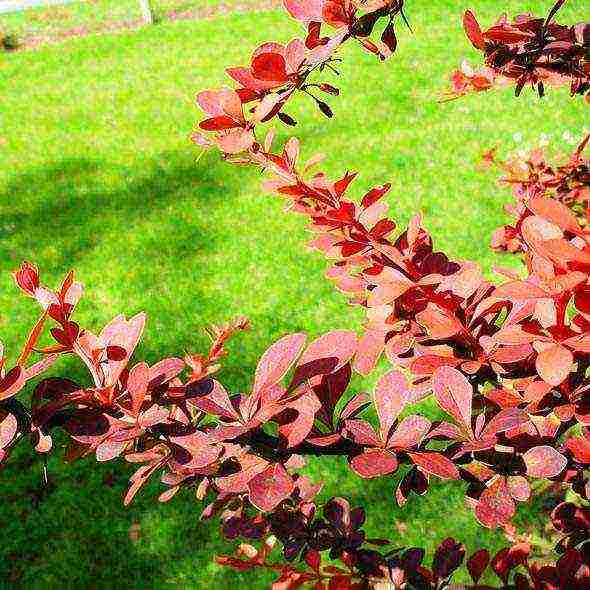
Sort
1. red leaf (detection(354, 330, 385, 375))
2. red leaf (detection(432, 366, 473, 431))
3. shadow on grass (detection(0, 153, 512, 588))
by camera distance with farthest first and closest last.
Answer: shadow on grass (detection(0, 153, 512, 588)), red leaf (detection(354, 330, 385, 375)), red leaf (detection(432, 366, 473, 431))

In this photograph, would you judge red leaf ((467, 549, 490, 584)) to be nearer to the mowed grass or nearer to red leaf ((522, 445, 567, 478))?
red leaf ((522, 445, 567, 478))

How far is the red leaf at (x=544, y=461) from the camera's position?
65cm

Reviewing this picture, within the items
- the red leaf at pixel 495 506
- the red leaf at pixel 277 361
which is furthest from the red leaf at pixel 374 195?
the red leaf at pixel 495 506

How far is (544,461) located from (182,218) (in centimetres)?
335

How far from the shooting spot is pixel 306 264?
341cm

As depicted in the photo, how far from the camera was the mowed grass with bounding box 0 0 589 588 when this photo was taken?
87.4 inches

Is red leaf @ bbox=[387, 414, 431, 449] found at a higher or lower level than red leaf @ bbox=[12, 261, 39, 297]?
lower

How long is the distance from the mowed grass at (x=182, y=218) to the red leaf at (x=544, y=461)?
1.57 m

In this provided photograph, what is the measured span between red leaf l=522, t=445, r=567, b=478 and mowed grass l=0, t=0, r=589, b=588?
1568mm

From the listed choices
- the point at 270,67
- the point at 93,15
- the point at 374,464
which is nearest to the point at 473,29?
the point at 270,67

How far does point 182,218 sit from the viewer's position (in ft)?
12.6

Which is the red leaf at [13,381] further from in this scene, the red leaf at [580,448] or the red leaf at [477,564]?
the red leaf at [477,564]

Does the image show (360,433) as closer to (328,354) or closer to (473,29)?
(328,354)

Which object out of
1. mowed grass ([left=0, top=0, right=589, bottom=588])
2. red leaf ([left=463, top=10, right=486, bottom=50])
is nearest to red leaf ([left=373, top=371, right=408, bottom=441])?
red leaf ([left=463, top=10, right=486, bottom=50])
